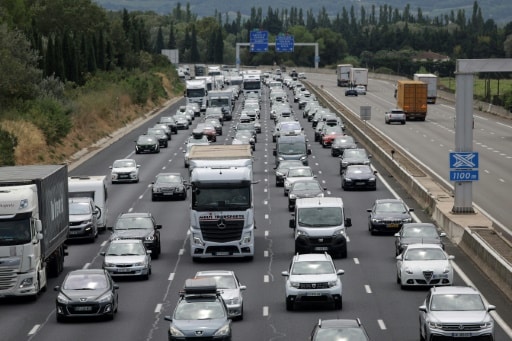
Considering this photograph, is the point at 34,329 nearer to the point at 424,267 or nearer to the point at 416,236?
the point at 424,267

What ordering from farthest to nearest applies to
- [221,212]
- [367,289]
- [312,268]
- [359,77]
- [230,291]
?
[359,77]
[221,212]
[367,289]
[312,268]
[230,291]

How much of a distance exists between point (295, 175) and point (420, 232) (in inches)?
941

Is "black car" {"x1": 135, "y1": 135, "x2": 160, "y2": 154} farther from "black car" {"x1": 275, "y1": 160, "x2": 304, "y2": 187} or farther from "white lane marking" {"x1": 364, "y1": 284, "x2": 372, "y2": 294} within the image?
"white lane marking" {"x1": 364, "y1": 284, "x2": 372, "y2": 294}

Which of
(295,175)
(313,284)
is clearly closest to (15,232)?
(313,284)

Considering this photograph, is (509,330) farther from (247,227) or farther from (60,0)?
(60,0)

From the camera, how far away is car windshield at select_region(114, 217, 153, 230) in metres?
48.6

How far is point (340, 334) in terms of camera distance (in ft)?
86.2

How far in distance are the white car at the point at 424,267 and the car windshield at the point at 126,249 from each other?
8.46 metres

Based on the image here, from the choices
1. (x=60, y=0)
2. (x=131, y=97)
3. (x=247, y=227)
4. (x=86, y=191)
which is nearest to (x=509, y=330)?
(x=247, y=227)

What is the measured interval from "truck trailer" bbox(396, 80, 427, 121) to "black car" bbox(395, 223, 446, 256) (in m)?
74.6

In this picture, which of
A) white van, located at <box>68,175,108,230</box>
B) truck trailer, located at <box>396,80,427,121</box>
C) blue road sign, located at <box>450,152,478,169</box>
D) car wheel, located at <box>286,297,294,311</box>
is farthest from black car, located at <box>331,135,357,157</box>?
car wheel, located at <box>286,297,294,311</box>

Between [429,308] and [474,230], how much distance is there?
1848 centimetres

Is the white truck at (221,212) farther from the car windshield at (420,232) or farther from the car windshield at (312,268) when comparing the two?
the car windshield at (312,268)

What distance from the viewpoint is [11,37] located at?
305 feet
